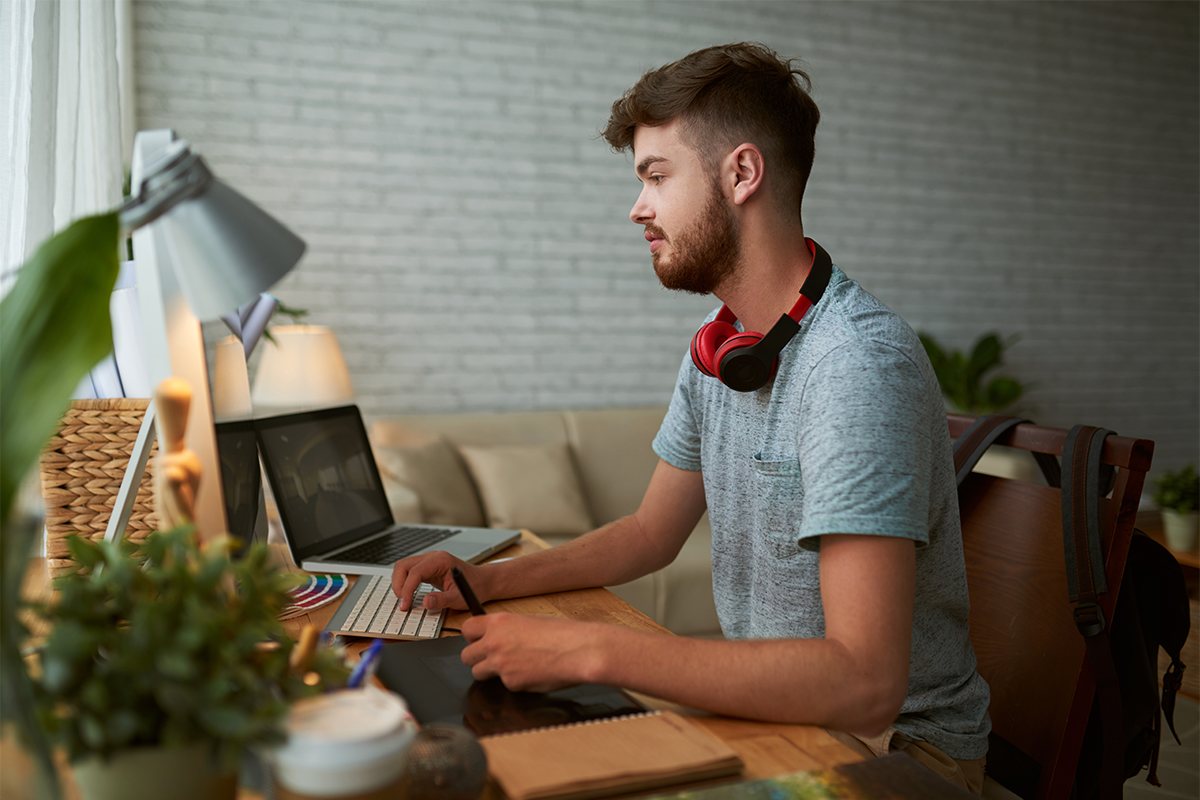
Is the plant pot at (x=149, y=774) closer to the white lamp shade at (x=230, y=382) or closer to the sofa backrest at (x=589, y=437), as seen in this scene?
the white lamp shade at (x=230, y=382)

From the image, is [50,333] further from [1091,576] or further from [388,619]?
[1091,576]

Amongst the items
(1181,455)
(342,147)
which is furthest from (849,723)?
(1181,455)

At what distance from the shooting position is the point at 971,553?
1.51m

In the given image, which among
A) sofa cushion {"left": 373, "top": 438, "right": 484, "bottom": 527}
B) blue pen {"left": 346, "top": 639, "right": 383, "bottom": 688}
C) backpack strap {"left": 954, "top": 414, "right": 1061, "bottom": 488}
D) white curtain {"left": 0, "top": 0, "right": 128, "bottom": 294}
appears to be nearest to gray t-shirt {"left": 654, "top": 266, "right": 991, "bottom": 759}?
backpack strap {"left": 954, "top": 414, "right": 1061, "bottom": 488}

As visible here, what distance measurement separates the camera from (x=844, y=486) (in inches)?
41.6

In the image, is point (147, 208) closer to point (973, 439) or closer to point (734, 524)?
point (734, 524)

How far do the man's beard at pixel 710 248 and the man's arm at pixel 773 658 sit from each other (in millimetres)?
527

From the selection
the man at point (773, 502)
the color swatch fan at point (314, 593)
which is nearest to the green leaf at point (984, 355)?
the man at point (773, 502)

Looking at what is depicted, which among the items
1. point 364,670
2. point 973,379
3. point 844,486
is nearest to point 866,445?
point 844,486

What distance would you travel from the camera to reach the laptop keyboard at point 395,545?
1.66m

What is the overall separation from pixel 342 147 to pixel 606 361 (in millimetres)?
1388

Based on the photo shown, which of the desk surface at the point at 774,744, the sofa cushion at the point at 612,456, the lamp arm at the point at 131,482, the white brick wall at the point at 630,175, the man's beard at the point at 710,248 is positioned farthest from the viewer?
the sofa cushion at the point at 612,456

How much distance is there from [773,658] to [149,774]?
1.84 ft

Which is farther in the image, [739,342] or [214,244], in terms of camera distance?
[739,342]
